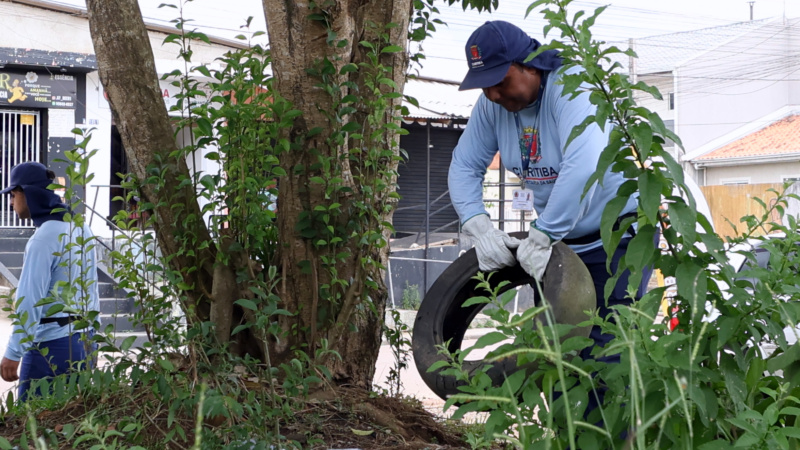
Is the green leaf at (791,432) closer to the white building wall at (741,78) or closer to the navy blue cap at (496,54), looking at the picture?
the navy blue cap at (496,54)

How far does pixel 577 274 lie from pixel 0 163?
13899 millimetres

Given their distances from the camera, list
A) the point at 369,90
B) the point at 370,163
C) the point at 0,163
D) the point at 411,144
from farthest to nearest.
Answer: the point at 411,144 < the point at 0,163 < the point at 369,90 < the point at 370,163

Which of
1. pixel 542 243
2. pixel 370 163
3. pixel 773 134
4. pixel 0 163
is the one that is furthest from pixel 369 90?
pixel 773 134

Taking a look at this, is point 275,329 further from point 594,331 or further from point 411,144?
point 411,144

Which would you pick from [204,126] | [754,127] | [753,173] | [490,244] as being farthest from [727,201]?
[204,126]

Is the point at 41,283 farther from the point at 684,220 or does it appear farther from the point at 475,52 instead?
the point at 684,220

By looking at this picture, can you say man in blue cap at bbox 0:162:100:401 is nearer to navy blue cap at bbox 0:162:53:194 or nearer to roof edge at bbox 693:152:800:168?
navy blue cap at bbox 0:162:53:194

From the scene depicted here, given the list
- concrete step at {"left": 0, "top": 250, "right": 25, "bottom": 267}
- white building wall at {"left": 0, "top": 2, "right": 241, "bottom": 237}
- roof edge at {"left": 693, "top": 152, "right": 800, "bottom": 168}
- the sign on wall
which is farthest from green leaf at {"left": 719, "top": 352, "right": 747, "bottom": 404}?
roof edge at {"left": 693, "top": 152, "right": 800, "bottom": 168}

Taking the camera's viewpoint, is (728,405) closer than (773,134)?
Yes

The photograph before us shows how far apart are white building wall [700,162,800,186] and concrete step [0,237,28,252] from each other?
2433cm

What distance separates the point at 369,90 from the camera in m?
3.63

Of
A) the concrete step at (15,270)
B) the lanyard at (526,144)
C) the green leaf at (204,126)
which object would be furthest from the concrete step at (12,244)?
the lanyard at (526,144)

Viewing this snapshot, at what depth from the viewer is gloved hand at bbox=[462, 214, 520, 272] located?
3240 millimetres

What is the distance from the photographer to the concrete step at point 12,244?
12.8 meters
